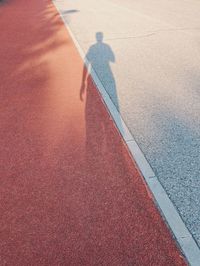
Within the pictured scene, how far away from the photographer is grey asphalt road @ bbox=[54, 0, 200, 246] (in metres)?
4.68

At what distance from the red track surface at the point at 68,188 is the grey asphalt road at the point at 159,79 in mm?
484

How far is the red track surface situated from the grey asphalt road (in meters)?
0.48

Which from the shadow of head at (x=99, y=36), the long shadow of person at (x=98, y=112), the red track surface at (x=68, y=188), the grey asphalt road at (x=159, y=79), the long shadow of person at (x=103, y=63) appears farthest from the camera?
the shadow of head at (x=99, y=36)

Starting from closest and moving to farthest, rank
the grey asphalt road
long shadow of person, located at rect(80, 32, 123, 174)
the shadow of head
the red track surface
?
the red track surface < the grey asphalt road < long shadow of person, located at rect(80, 32, 123, 174) < the shadow of head

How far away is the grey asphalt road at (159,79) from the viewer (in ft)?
15.4

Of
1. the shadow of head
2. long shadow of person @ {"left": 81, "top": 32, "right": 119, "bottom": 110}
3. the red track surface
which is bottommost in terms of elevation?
the red track surface

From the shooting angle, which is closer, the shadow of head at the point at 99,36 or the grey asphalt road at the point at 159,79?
the grey asphalt road at the point at 159,79

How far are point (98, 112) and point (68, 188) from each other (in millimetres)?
2322

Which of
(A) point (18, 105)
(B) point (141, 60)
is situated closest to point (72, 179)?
(A) point (18, 105)

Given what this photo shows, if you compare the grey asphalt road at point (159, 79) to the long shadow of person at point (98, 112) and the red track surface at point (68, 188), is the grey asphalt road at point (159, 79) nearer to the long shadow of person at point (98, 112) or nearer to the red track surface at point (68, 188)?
the long shadow of person at point (98, 112)

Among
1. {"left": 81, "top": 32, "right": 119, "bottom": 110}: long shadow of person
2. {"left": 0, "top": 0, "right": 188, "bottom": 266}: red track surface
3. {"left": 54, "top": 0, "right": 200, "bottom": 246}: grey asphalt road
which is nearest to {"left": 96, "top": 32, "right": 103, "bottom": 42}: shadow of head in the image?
{"left": 81, "top": 32, "right": 119, "bottom": 110}: long shadow of person

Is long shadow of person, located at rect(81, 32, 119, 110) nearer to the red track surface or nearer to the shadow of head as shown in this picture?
the shadow of head

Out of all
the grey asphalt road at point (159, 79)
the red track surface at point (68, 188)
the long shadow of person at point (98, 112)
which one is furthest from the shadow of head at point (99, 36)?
the red track surface at point (68, 188)

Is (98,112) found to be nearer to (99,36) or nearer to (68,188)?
(68,188)
